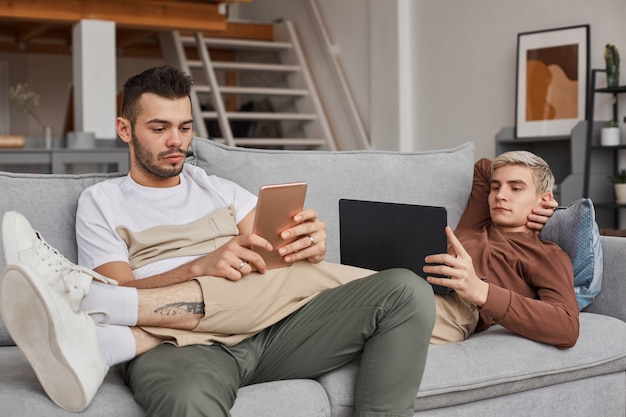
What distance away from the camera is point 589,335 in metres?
2.40

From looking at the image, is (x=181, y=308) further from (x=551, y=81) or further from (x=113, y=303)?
(x=551, y=81)

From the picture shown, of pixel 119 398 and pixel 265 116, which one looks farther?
pixel 265 116

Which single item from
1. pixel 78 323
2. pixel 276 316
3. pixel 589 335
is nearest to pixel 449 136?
pixel 589 335

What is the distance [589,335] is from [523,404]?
0.29 meters

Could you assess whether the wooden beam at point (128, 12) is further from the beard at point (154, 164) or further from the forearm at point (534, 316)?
the forearm at point (534, 316)

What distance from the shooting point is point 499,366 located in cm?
221

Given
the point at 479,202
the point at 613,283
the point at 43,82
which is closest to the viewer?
the point at 613,283

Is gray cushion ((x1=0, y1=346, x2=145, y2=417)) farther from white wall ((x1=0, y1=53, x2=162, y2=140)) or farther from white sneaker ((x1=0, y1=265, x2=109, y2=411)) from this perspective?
white wall ((x1=0, y1=53, x2=162, y2=140))

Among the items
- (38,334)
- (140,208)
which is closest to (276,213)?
(140,208)

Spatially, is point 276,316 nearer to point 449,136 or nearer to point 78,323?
point 78,323

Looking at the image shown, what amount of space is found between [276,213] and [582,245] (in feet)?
3.36

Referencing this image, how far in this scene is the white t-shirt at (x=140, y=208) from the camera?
2.14 metres

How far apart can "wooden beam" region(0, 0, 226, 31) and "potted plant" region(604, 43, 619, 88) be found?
314 centimetres

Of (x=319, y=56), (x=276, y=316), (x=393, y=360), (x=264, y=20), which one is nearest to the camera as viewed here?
(x=393, y=360)
